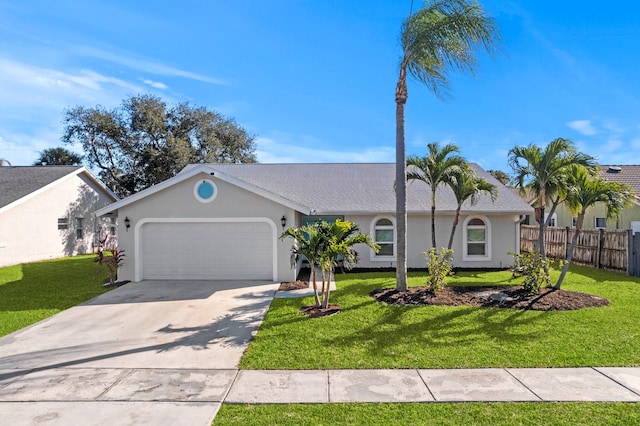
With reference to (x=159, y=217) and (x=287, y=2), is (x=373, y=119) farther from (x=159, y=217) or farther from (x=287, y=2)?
(x=159, y=217)

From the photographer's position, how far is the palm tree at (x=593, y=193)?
9.02m

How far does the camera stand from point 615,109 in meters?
16.2

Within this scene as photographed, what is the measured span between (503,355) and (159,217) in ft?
35.5

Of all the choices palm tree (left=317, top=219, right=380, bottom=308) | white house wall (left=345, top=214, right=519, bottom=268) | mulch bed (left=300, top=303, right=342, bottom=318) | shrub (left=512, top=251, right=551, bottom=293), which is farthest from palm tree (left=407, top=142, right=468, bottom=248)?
mulch bed (left=300, top=303, right=342, bottom=318)

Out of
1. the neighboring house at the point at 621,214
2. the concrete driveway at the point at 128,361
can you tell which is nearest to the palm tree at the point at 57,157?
the concrete driveway at the point at 128,361

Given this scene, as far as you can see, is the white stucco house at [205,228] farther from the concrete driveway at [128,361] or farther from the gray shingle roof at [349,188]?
the concrete driveway at [128,361]

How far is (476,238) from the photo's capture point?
48.9 feet

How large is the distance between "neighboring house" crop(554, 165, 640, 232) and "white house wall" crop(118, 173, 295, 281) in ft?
38.9

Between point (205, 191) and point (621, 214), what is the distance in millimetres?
20309

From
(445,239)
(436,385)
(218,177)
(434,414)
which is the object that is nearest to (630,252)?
(445,239)

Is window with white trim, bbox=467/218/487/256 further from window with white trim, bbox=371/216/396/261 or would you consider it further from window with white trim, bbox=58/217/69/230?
window with white trim, bbox=58/217/69/230

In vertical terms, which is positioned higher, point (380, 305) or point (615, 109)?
point (615, 109)

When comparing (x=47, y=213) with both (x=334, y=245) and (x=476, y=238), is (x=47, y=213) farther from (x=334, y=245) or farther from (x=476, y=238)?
(x=476, y=238)

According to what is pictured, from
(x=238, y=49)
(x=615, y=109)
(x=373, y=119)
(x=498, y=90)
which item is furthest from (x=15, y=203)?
(x=615, y=109)
